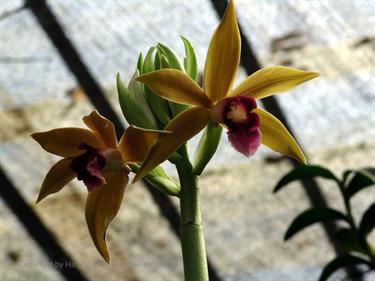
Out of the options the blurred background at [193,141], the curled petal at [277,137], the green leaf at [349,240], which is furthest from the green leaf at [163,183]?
the blurred background at [193,141]

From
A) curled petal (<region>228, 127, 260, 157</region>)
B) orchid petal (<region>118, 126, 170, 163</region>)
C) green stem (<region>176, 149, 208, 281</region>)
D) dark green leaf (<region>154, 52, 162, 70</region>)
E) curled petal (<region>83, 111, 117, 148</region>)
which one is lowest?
green stem (<region>176, 149, 208, 281</region>)

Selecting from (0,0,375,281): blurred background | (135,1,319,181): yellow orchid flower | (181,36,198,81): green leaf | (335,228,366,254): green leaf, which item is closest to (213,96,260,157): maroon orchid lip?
(135,1,319,181): yellow orchid flower

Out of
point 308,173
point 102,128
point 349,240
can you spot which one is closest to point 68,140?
point 102,128

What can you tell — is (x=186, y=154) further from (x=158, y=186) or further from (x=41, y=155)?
(x=41, y=155)

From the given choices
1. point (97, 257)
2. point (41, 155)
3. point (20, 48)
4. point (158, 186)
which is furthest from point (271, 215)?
point (158, 186)

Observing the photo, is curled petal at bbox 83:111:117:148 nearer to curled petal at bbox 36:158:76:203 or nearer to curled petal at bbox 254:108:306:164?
curled petal at bbox 36:158:76:203

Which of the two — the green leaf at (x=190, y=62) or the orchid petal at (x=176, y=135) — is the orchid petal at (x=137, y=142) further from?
the green leaf at (x=190, y=62)

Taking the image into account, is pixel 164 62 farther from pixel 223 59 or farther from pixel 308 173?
pixel 308 173
